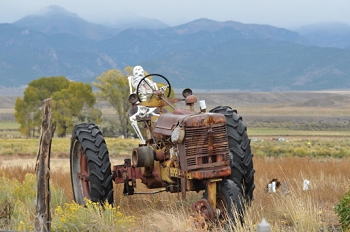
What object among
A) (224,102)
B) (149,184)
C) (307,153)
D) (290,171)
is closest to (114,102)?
(307,153)

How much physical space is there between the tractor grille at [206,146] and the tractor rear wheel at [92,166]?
5.94ft

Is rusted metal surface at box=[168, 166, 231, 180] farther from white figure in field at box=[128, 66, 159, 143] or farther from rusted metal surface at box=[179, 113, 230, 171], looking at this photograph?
white figure in field at box=[128, 66, 159, 143]

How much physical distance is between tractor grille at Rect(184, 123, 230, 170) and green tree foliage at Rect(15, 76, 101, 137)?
55112 millimetres

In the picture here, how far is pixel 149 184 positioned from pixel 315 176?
181 inches

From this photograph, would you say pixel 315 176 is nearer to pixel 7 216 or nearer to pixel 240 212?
pixel 240 212

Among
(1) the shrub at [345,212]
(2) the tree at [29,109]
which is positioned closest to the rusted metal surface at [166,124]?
(1) the shrub at [345,212]

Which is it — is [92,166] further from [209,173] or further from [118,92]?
[118,92]

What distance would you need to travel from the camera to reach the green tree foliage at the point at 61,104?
214 feet

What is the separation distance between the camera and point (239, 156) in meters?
8.86

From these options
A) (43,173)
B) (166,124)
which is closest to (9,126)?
(166,124)

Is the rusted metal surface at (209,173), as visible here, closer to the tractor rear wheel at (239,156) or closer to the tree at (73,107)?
the tractor rear wheel at (239,156)

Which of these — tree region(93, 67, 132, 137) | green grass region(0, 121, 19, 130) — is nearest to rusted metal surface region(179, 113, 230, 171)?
tree region(93, 67, 132, 137)

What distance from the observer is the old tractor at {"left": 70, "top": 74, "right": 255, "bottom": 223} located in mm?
8344

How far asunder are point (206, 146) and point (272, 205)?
6.21 feet
